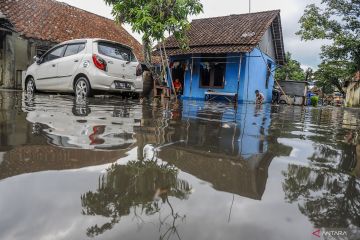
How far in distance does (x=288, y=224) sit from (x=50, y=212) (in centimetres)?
80

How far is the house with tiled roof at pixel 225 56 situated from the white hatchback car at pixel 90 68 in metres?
7.39

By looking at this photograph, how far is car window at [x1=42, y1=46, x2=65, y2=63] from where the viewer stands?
7105 mm

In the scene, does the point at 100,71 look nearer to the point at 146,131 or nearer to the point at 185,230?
the point at 146,131

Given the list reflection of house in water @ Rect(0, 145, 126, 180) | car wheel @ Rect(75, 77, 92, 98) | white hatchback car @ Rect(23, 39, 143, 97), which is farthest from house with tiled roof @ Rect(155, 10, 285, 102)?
reflection of house in water @ Rect(0, 145, 126, 180)

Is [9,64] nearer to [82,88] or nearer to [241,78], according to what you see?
[82,88]

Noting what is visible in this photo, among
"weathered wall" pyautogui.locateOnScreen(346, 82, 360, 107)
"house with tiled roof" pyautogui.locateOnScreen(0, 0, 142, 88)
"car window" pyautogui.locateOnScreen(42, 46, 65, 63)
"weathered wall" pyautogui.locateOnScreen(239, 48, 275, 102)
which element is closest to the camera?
"car window" pyautogui.locateOnScreen(42, 46, 65, 63)

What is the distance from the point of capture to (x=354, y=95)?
24.4 metres

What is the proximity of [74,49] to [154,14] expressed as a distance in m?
5.84

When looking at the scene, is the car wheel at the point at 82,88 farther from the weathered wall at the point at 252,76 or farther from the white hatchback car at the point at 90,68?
the weathered wall at the point at 252,76

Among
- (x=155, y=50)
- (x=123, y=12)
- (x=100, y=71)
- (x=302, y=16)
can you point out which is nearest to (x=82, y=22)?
(x=155, y=50)

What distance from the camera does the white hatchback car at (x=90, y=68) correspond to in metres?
6.36

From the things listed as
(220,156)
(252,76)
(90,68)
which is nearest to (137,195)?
(220,156)

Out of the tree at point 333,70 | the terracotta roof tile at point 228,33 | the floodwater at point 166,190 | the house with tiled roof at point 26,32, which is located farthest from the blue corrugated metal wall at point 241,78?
the floodwater at point 166,190

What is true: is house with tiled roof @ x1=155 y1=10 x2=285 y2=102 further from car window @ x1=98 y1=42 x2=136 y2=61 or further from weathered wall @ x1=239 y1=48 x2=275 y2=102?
car window @ x1=98 y1=42 x2=136 y2=61
